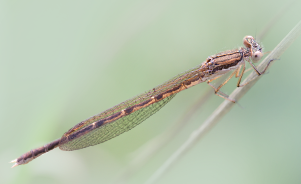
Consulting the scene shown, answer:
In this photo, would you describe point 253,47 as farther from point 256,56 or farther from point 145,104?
point 145,104

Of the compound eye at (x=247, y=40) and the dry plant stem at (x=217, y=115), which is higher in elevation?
the compound eye at (x=247, y=40)

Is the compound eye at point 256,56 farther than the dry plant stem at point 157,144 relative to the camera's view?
Yes

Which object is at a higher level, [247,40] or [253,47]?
[247,40]

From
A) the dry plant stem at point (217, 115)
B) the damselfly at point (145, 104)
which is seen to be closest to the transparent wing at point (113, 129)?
the damselfly at point (145, 104)

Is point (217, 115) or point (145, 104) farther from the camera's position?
point (145, 104)

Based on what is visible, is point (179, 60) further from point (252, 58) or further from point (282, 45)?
point (282, 45)

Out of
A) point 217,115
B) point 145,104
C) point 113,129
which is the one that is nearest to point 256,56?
point 217,115

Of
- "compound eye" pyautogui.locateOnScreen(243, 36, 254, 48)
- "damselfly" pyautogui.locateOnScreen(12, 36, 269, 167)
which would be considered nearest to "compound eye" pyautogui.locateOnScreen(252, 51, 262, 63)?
"damselfly" pyautogui.locateOnScreen(12, 36, 269, 167)

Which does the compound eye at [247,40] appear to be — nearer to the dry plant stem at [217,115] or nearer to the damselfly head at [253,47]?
the damselfly head at [253,47]
